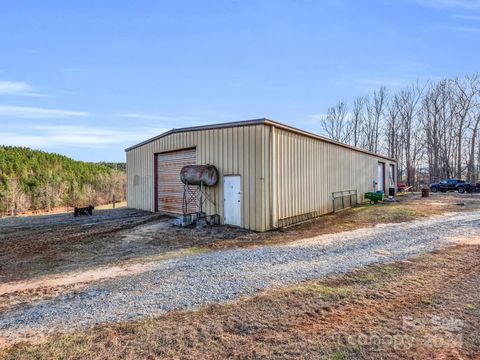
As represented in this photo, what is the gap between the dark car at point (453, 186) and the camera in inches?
1075

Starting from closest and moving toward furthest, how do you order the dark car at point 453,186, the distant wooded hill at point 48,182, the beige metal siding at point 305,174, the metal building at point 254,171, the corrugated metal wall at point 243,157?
the corrugated metal wall at point 243,157 → the metal building at point 254,171 → the beige metal siding at point 305,174 → the distant wooded hill at point 48,182 → the dark car at point 453,186

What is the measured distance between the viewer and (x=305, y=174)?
1212cm

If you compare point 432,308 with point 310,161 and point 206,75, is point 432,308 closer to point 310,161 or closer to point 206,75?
point 310,161

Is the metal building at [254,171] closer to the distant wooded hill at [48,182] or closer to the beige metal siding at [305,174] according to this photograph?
the beige metal siding at [305,174]

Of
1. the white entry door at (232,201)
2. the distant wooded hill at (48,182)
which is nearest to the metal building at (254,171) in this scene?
the white entry door at (232,201)

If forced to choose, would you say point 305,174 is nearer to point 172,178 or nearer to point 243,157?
point 243,157

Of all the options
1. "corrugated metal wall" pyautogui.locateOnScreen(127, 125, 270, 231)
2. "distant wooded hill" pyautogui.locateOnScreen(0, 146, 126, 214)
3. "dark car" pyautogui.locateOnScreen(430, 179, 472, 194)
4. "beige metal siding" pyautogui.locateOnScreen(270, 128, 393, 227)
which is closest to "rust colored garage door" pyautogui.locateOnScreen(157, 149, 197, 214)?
"corrugated metal wall" pyautogui.locateOnScreen(127, 125, 270, 231)

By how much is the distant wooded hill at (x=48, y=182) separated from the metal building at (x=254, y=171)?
12.2 meters

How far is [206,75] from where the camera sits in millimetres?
13820

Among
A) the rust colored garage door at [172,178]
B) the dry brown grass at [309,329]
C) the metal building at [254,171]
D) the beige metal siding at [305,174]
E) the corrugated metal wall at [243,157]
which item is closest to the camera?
the dry brown grass at [309,329]

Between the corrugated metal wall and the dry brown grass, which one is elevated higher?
the corrugated metal wall

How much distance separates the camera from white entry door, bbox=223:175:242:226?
10.5 metres

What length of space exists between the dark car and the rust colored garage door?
26474mm

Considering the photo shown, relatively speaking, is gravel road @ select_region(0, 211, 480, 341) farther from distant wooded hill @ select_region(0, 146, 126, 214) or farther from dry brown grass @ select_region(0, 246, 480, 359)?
distant wooded hill @ select_region(0, 146, 126, 214)
